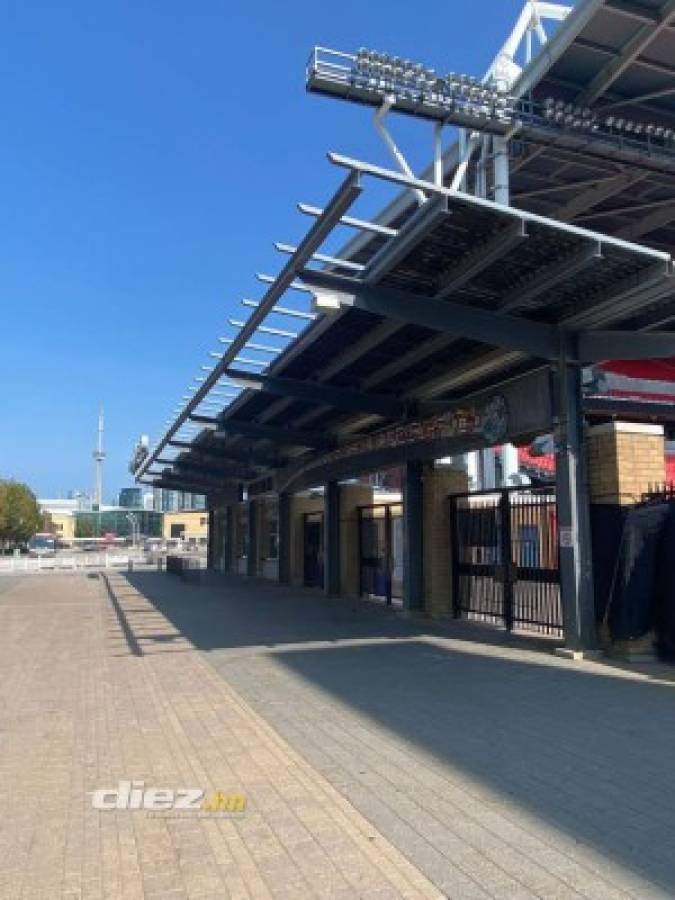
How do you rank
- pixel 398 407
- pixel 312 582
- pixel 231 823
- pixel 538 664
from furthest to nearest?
pixel 312 582 < pixel 398 407 < pixel 538 664 < pixel 231 823

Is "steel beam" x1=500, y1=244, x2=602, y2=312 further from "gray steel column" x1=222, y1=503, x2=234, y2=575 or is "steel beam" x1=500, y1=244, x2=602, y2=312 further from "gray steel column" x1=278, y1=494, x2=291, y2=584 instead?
"gray steel column" x1=222, y1=503, x2=234, y2=575

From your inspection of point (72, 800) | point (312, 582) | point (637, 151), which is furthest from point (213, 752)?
point (312, 582)

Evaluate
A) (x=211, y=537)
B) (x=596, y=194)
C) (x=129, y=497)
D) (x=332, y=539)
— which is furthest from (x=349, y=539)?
(x=129, y=497)

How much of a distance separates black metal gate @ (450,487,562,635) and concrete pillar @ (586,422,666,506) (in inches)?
40.2

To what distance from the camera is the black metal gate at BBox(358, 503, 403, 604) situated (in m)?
19.0

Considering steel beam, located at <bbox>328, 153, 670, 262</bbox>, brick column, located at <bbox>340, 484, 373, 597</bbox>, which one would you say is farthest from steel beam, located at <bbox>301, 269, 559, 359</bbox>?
brick column, located at <bbox>340, 484, 373, 597</bbox>

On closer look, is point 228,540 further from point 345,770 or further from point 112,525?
point 112,525

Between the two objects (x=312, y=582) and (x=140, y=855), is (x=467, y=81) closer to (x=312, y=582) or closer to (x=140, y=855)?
(x=140, y=855)

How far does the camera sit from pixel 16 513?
273 feet

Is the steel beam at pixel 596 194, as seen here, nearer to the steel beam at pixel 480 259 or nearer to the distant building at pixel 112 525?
the steel beam at pixel 480 259

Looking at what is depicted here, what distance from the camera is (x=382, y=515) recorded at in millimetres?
19875

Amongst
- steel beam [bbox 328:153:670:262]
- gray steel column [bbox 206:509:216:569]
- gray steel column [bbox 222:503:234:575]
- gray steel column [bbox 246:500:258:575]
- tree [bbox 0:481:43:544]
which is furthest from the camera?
tree [bbox 0:481:43:544]

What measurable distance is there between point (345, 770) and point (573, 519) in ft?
21.2

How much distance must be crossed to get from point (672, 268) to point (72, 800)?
833cm
